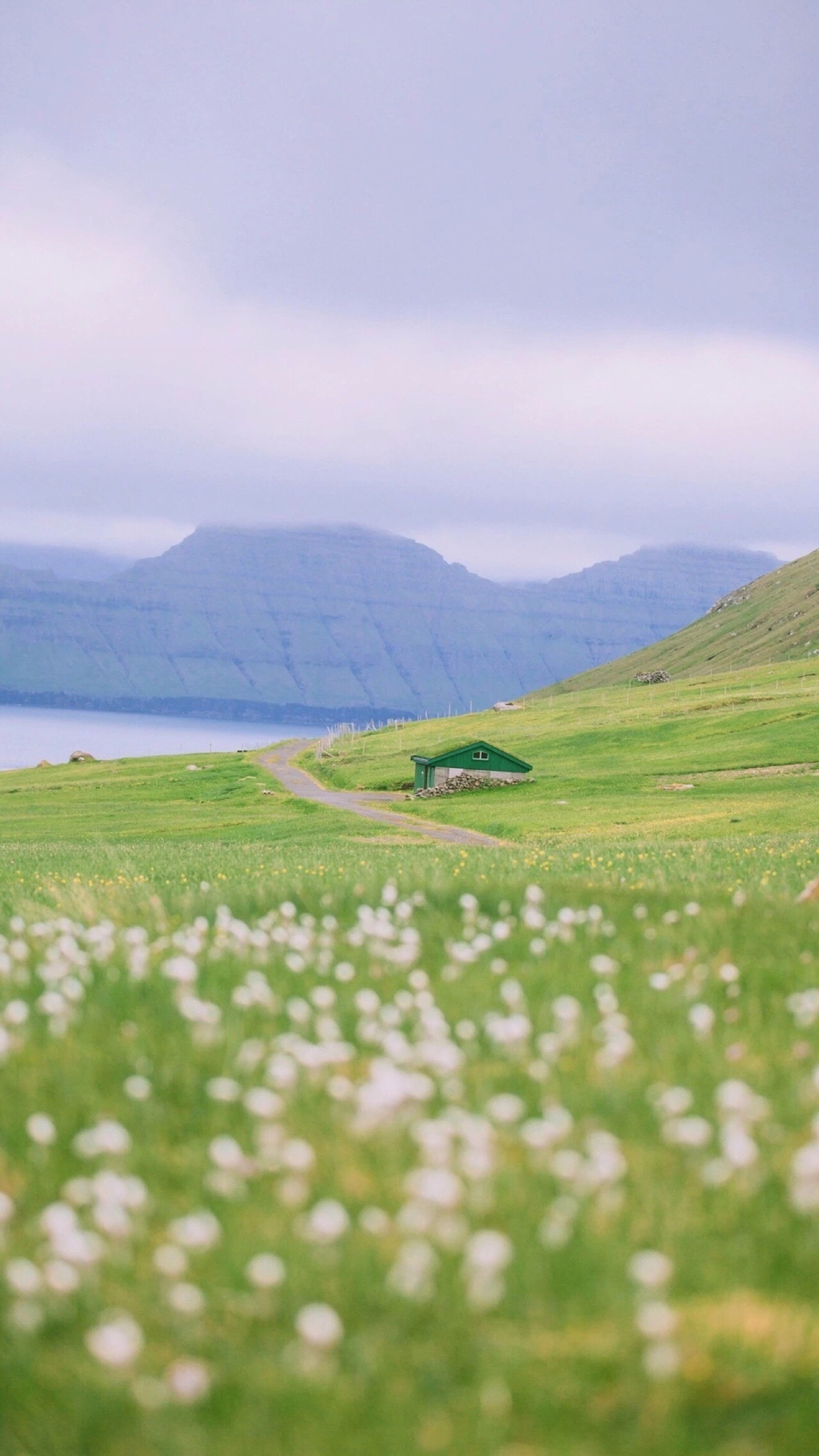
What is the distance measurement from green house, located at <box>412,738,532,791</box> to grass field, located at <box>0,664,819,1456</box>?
102 metres

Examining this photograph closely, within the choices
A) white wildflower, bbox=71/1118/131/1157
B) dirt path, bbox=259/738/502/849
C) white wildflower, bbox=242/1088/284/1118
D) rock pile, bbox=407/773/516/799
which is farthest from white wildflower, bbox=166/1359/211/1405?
rock pile, bbox=407/773/516/799

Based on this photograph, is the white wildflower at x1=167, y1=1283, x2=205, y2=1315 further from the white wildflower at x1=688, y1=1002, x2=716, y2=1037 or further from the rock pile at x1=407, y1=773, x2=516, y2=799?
the rock pile at x1=407, y1=773, x2=516, y2=799

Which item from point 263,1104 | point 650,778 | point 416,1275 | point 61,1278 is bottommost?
point 650,778

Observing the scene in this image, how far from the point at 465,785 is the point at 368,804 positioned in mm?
9765

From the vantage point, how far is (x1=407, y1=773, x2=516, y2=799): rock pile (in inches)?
4407

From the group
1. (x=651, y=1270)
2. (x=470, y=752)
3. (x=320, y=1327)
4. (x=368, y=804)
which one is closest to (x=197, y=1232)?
(x=320, y=1327)

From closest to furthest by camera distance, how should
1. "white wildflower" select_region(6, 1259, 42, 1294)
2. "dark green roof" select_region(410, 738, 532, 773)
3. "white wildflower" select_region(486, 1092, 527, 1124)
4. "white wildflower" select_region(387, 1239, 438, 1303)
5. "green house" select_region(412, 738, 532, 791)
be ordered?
1. "white wildflower" select_region(387, 1239, 438, 1303)
2. "white wildflower" select_region(6, 1259, 42, 1294)
3. "white wildflower" select_region(486, 1092, 527, 1124)
4. "dark green roof" select_region(410, 738, 532, 773)
5. "green house" select_region(412, 738, 532, 791)

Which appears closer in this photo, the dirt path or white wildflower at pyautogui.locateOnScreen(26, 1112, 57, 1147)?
white wildflower at pyautogui.locateOnScreen(26, 1112, 57, 1147)

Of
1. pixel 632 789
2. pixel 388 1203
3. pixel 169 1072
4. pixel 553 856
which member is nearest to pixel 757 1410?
pixel 388 1203

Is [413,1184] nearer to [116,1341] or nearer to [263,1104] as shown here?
[263,1104]

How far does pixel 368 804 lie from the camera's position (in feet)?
357

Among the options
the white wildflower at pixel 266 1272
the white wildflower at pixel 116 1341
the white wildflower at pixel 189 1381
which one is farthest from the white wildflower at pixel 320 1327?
the white wildflower at pixel 116 1341

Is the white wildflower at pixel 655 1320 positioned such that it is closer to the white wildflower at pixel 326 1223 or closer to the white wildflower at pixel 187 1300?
the white wildflower at pixel 326 1223

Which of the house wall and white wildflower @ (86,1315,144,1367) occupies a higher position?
white wildflower @ (86,1315,144,1367)
